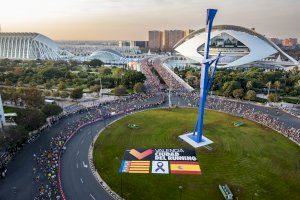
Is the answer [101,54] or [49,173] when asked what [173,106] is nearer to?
[49,173]

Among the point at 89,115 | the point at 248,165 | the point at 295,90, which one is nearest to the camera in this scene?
the point at 248,165

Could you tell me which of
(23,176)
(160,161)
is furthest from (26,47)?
(160,161)

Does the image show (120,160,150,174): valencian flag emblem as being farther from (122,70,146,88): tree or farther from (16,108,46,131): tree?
(122,70,146,88): tree

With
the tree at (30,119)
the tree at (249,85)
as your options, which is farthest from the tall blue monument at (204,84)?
the tree at (249,85)

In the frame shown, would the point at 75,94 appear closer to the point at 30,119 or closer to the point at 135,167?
the point at 30,119

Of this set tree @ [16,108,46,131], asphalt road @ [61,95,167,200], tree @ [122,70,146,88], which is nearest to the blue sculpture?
asphalt road @ [61,95,167,200]

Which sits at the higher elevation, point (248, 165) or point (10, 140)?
point (10, 140)

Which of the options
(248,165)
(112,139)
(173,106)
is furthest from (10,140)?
(173,106)

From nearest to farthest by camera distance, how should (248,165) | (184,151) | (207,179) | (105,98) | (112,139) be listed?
(207,179), (248,165), (184,151), (112,139), (105,98)
